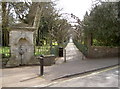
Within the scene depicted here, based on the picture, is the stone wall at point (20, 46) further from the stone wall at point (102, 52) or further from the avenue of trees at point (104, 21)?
the avenue of trees at point (104, 21)

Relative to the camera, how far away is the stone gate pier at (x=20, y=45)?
33.3ft

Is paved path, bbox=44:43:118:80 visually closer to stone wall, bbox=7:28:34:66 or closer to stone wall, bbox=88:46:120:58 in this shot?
stone wall, bbox=7:28:34:66

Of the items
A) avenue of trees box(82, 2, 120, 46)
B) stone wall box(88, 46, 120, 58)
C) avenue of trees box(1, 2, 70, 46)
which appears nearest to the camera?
avenue of trees box(82, 2, 120, 46)

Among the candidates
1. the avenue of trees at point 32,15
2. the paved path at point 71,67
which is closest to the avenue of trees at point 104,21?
the paved path at point 71,67

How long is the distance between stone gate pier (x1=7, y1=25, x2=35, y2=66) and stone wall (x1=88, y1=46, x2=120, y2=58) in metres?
6.65

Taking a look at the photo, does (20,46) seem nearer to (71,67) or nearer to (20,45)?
(20,45)

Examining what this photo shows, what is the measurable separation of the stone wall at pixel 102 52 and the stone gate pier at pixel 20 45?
6.65m

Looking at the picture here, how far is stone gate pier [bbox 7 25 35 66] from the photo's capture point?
10.2m

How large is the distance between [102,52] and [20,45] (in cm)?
876

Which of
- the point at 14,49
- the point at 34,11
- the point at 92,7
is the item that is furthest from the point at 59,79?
the point at 34,11

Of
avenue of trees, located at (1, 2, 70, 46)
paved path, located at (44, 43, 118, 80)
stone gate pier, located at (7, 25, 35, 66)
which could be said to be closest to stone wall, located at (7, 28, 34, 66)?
stone gate pier, located at (7, 25, 35, 66)

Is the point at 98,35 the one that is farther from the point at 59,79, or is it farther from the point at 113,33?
the point at 59,79

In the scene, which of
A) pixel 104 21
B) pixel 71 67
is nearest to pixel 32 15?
pixel 104 21

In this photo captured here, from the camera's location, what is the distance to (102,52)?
15180 millimetres
